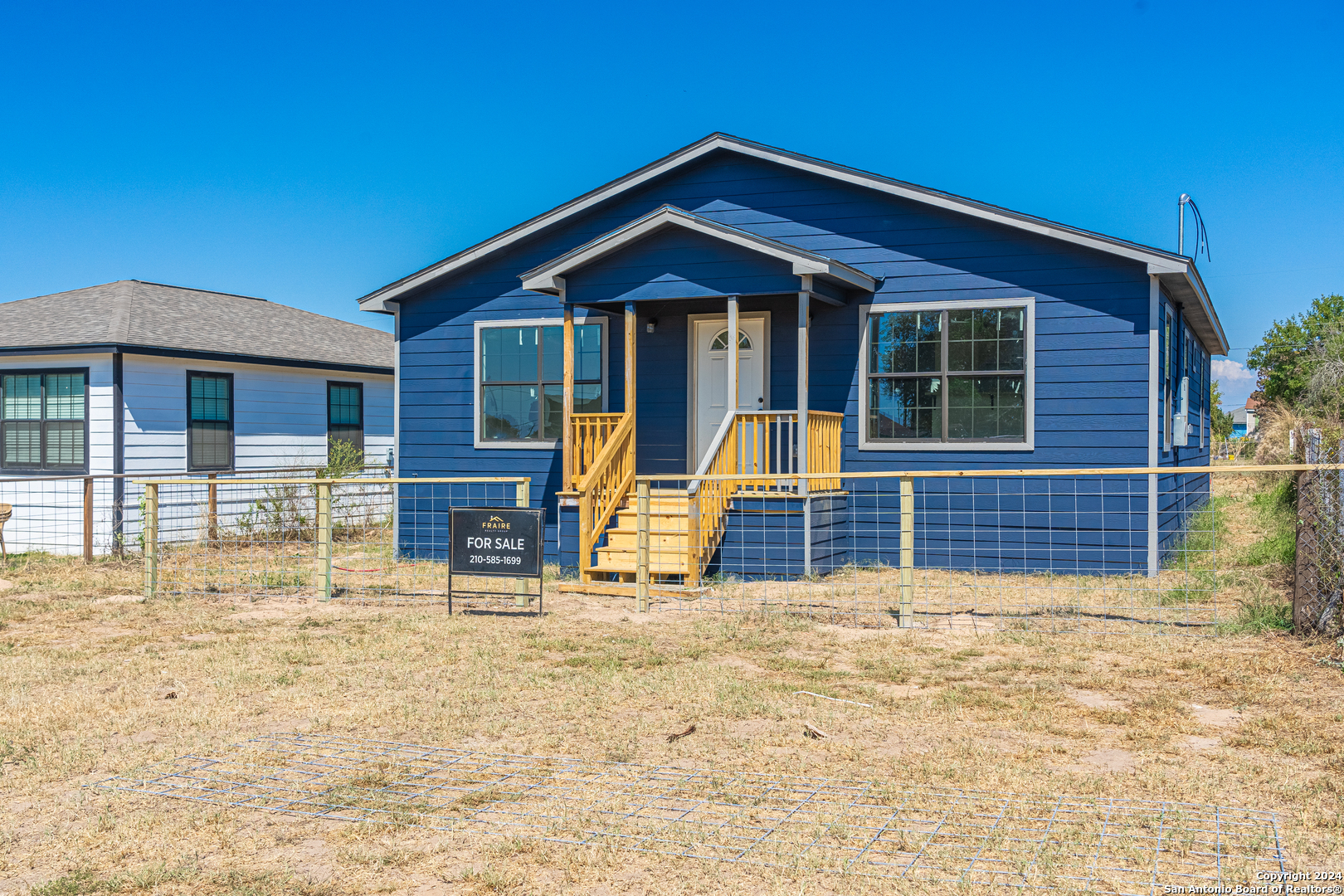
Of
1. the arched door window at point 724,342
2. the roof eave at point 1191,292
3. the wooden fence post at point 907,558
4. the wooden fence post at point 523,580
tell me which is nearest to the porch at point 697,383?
the arched door window at point 724,342

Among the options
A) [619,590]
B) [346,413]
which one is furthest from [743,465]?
[346,413]

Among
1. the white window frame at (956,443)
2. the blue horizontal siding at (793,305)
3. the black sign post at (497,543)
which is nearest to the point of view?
the black sign post at (497,543)

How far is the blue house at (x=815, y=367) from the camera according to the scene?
11320mm

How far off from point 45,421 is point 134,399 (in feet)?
Result: 4.58

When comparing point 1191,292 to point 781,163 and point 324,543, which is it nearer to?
point 781,163

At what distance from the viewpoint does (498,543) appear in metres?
9.49

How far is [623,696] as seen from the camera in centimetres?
648

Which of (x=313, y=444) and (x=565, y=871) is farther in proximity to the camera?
(x=313, y=444)

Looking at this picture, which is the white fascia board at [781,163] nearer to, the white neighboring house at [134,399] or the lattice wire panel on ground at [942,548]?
the lattice wire panel on ground at [942,548]

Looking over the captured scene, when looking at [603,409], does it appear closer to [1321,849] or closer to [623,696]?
[623,696]

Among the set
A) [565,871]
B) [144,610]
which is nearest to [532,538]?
[144,610]

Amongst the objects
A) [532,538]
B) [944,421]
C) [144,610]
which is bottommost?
[144,610]

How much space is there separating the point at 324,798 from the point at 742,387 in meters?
9.06

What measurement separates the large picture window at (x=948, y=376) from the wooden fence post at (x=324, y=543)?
6.02m
